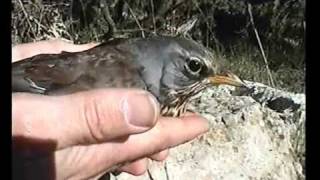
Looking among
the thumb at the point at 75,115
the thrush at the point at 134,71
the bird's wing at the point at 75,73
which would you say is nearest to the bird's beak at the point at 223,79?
the thrush at the point at 134,71

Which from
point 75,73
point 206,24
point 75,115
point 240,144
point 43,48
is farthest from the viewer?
point 206,24

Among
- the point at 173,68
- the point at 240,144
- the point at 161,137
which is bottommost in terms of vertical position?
the point at 240,144

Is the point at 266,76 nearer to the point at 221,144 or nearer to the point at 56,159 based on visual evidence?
the point at 221,144

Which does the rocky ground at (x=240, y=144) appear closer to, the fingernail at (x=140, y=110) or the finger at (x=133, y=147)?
the finger at (x=133, y=147)

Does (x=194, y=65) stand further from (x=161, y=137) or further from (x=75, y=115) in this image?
(x=75, y=115)

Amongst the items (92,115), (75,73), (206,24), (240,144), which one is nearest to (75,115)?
(92,115)
